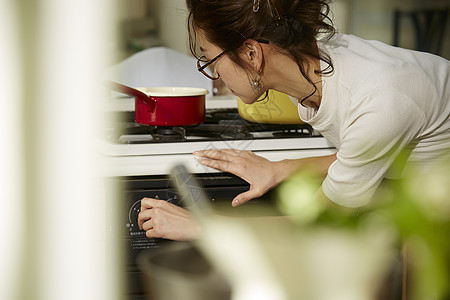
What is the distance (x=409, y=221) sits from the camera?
0.34 metres

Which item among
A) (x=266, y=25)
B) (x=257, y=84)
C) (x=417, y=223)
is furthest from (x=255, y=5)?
(x=417, y=223)

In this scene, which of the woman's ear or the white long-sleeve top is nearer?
the white long-sleeve top

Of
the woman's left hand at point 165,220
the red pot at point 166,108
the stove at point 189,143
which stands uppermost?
the red pot at point 166,108

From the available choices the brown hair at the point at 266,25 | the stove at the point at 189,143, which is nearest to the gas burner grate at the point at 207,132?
the stove at the point at 189,143

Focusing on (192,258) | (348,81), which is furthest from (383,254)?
(348,81)

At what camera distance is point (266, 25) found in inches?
40.9

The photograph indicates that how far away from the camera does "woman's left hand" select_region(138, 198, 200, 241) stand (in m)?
1.01

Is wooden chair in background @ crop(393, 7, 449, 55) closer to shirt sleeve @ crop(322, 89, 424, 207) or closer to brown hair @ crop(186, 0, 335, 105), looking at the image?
brown hair @ crop(186, 0, 335, 105)

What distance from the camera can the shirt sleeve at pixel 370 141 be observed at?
0.93 m

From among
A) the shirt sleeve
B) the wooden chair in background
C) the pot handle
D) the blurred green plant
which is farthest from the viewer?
the wooden chair in background

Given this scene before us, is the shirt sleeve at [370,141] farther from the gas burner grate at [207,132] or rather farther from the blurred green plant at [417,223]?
the blurred green plant at [417,223]

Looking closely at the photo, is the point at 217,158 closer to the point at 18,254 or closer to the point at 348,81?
the point at 348,81

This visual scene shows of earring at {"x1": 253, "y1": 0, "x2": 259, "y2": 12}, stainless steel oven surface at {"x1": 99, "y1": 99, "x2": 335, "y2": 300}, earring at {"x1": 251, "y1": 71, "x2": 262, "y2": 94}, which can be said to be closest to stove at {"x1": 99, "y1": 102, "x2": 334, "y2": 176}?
stainless steel oven surface at {"x1": 99, "y1": 99, "x2": 335, "y2": 300}

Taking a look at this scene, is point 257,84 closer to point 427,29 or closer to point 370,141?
point 370,141
